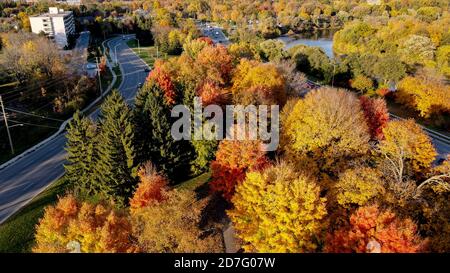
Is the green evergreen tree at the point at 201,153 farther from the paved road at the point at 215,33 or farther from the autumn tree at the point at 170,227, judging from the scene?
the paved road at the point at 215,33

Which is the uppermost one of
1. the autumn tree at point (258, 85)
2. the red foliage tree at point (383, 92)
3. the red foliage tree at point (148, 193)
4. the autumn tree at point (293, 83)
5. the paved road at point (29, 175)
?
the autumn tree at point (258, 85)

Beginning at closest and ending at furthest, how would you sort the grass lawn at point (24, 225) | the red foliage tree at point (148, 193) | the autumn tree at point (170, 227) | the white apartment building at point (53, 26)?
the autumn tree at point (170, 227)
the red foliage tree at point (148, 193)
the grass lawn at point (24, 225)
the white apartment building at point (53, 26)

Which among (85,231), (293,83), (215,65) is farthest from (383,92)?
(85,231)

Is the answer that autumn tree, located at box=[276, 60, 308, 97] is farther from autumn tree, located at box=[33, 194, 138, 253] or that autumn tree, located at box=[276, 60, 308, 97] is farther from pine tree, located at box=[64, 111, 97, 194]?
autumn tree, located at box=[33, 194, 138, 253]

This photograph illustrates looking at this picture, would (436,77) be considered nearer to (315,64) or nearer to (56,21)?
(315,64)

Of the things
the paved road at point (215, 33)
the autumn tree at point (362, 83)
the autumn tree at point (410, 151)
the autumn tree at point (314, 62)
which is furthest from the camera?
the paved road at point (215, 33)

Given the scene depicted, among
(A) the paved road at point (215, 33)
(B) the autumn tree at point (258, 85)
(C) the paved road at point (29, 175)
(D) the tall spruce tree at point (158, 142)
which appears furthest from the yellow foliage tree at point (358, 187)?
(A) the paved road at point (215, 33)
